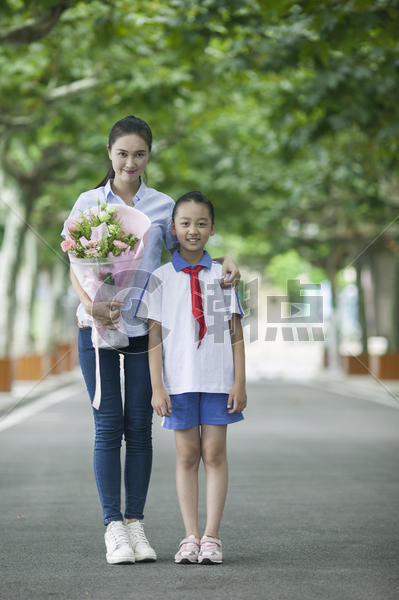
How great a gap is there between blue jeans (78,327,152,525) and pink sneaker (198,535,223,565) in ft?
1.34

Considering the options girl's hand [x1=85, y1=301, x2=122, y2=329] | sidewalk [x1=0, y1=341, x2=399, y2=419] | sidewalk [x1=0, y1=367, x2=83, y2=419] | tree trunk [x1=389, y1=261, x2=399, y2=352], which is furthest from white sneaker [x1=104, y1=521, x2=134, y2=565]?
tree trunk [x1=389, y1=261, x2=399, y2=352]

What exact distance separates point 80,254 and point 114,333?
41 cm

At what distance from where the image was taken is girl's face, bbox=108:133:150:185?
536 cm

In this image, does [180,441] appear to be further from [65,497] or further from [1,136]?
[1,136]

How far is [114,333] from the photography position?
5.21 meters

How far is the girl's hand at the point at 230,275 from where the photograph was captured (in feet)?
17.6

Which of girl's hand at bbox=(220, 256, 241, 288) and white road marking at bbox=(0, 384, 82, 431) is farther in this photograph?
white road marking at bbox=(0, 384, 82, 431)

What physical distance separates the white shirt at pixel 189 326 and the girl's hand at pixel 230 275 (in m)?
0.04

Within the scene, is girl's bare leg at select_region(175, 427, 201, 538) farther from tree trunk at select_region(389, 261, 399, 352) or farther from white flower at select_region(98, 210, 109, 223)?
tree trunk at select_region(389, 261, 399, 352)

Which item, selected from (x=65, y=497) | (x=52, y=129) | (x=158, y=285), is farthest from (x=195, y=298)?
(x=52, y=129)

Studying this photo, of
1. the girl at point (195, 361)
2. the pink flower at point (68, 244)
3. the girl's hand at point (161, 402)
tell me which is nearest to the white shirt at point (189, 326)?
the girl at point (195, 361)

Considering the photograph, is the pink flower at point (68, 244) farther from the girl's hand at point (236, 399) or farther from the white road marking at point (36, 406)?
the white road marking at point (36, 406)

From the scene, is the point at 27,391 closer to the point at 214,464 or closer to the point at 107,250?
the point at 214,464

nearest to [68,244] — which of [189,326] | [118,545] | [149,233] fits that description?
[149,233]
